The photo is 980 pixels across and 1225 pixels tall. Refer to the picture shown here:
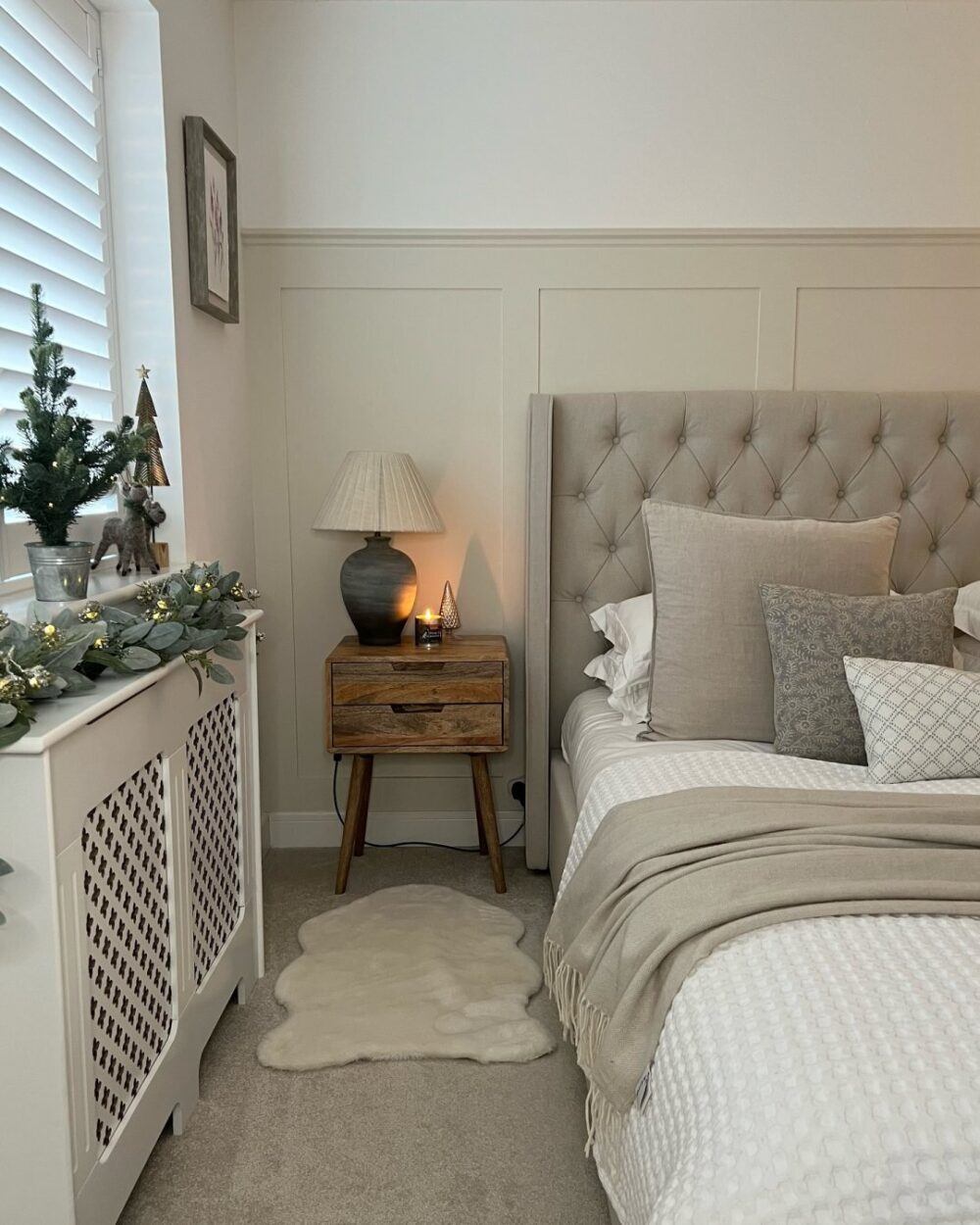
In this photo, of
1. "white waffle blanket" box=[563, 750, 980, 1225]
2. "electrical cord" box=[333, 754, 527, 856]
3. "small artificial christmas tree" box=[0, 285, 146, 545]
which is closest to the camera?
"white waffle blanket" box=[563, 750, 980, 1225]

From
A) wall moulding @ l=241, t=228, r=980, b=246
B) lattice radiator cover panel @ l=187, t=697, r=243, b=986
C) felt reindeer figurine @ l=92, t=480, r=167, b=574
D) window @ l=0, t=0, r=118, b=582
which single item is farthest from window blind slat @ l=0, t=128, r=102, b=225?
lattice radiator cover panel @ l=187, t=697, r=243, b=986

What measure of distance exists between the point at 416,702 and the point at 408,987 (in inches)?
28.9

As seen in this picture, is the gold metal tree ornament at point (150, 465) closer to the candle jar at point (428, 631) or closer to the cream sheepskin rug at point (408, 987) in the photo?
the candle jar at point (428, 631)

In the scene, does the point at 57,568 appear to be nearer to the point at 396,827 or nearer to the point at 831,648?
the point at 831,648

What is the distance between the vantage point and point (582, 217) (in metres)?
2.78

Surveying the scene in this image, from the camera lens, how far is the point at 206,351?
95.0 inches

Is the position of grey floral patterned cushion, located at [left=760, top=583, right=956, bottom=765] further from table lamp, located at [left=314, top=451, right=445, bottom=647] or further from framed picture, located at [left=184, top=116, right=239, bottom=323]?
framed picture, located at [left=184, top=116, right=239, bottom=323]

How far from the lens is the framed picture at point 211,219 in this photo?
88.2 inches

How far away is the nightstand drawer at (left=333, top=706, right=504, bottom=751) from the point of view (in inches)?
102

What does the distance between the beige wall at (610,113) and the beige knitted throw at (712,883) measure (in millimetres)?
1848

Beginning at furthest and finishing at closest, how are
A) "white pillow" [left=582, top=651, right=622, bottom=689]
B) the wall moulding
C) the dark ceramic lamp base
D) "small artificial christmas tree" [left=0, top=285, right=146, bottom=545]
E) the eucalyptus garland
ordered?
the wall moulding < the dark ceramic lamp base < "white pillow" [left=582, top=651, right=622, bottom=689] < "small artificial christmas tree" [left=0, top=285, right=146, bottom=545] < the eucalyptus garland

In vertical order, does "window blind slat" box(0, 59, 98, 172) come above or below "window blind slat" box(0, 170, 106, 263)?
above

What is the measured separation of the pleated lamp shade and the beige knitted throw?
1.13 meters

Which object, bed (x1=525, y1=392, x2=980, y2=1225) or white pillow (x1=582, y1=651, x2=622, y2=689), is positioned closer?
bed (x1=525, y1=392, x2=980, y2=1225)
